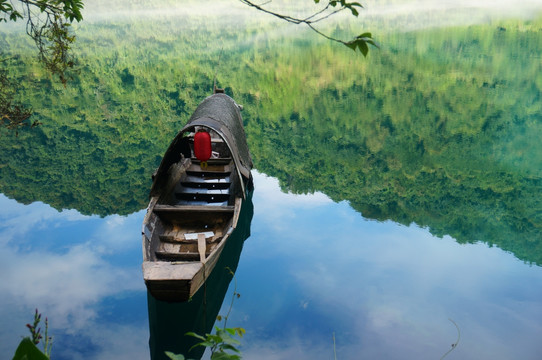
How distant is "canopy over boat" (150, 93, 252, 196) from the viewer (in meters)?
7.67

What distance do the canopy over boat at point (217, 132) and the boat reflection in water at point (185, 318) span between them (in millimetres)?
1853

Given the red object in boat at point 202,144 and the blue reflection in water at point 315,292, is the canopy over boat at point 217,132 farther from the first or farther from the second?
the blue reflection in water at point 315,292

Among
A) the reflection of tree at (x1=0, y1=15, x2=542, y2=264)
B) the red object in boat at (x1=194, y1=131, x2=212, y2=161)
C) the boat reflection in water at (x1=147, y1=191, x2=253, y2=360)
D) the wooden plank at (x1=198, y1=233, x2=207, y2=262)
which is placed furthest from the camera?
the reflection of tree at (x1=0, y1=15, x2=542, y2=264)

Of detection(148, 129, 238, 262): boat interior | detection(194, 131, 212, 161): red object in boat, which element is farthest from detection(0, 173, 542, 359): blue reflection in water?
detection(194, 131, 212, 161): red object in boat

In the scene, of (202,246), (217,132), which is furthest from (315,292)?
(217,132)

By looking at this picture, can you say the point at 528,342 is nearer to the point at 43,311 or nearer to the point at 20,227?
the point at 43,311

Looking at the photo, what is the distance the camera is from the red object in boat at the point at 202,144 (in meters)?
7.47

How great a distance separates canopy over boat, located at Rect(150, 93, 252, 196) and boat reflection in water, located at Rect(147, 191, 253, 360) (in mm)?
1853

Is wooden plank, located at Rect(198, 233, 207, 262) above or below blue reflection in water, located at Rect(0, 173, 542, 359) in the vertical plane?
above

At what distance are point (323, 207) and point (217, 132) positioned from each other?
12.2 feet

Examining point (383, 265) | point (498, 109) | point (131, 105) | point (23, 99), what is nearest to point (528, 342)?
point (383, 265)

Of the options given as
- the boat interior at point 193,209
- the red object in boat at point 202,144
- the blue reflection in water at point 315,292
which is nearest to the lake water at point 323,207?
the blue reflection in water at point 315,292

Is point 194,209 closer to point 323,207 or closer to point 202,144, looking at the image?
point 202,144

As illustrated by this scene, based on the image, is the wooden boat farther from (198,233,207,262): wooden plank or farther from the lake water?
the lake water
